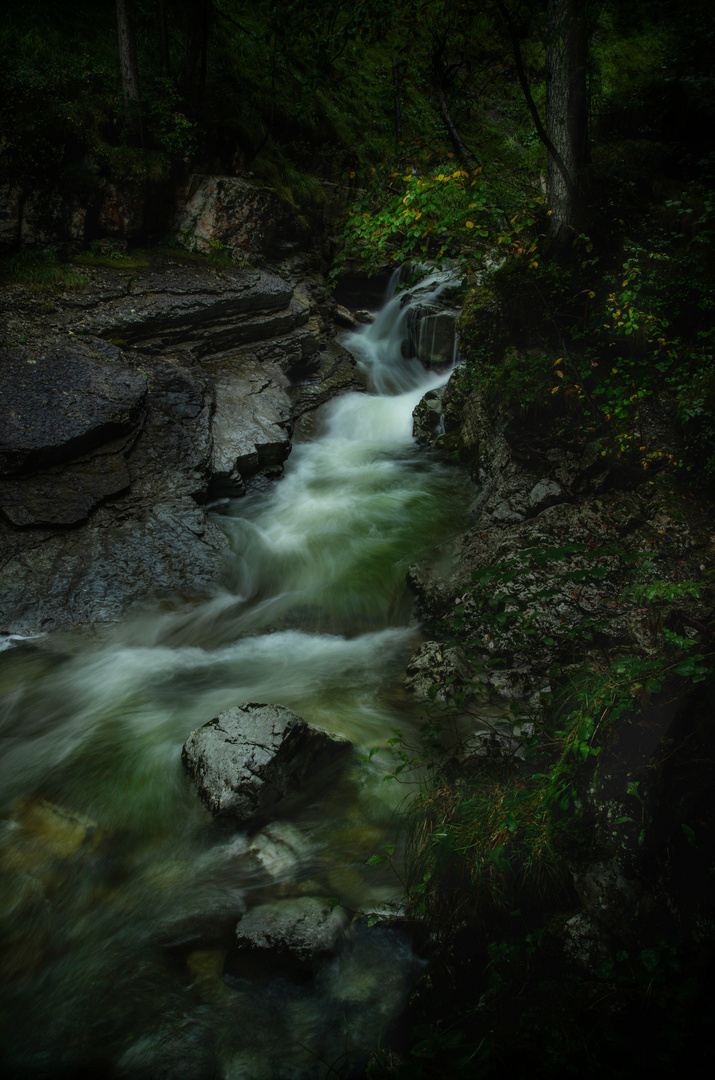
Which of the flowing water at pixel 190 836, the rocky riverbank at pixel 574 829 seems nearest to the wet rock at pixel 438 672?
the rocky riverbank at pixel 574 829

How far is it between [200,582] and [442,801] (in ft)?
12.2

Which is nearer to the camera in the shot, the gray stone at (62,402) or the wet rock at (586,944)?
the wet rock at (586,944)

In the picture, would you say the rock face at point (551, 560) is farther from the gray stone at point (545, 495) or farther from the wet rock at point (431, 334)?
the wet rock at point (431, 334)

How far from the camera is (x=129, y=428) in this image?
254 inches

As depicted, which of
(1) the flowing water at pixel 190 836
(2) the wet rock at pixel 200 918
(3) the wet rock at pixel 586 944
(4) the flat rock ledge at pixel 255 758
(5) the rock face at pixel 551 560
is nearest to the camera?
(3) the wet rock at pixel 586 944

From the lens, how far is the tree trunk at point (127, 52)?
25.8ft

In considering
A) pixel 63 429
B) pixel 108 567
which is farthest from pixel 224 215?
pixel 108 567

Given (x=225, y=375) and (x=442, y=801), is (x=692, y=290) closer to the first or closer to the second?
(x=442, y=801)

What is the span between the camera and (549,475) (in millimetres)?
5699

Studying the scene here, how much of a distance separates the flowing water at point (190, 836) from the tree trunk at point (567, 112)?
3.69 m

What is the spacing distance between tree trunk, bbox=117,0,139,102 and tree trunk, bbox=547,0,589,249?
21.7ft

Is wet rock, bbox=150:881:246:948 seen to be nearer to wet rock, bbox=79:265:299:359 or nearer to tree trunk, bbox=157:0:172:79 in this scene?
wet rock, bbox=79:265:299:359

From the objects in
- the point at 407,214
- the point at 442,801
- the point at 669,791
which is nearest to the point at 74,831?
the point at 442,801

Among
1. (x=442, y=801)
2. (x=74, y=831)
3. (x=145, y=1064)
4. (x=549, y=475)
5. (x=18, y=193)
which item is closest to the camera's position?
(x=145, y=1064)
